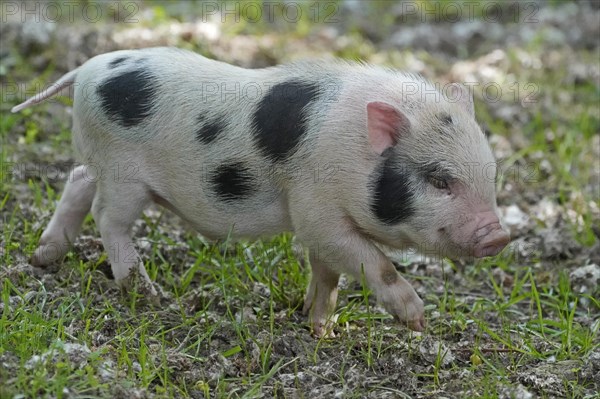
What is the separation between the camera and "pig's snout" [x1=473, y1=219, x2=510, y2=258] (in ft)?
14.2

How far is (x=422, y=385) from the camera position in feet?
15.2

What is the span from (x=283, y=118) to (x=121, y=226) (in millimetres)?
1052

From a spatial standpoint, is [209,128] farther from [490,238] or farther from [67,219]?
[490,238]

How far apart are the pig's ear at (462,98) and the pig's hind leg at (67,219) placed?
6.29 ft

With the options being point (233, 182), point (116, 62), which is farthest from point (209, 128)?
point (116, 62)

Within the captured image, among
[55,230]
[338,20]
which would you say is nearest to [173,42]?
[338,20]

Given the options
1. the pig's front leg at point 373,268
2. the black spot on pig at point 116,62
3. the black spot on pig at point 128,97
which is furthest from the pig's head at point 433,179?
the black spot on pig at point 116,62

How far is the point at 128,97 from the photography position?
502 centimetres

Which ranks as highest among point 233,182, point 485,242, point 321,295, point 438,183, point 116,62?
point 116,62

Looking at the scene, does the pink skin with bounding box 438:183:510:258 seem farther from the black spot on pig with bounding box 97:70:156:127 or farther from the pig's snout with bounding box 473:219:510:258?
the black spot on pig with bounding box 97:70:156:127

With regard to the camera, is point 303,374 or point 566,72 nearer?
point 303,374

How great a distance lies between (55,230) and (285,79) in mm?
1517

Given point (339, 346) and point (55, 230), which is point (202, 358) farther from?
point (55, 230)

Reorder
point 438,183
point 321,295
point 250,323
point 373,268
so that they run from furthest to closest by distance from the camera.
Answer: point 321,295, point 250,323, point 373,268, point 438,183
